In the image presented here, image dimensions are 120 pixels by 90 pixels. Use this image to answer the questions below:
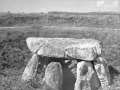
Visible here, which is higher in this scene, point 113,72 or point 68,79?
point 113,72

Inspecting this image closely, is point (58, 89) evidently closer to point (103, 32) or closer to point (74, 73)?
point (74, 73)

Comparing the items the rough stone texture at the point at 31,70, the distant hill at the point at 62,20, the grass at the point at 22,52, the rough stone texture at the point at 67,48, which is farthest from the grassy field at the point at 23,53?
the distant hill at the point at 62,20

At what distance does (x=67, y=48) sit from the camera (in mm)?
7184

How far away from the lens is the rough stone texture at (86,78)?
6953 mm

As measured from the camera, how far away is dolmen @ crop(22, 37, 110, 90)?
6.96 m

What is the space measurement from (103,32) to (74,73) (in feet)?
23.8

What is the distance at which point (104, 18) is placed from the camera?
2019 cm

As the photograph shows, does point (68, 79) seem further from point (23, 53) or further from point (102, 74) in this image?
point (23, 53)

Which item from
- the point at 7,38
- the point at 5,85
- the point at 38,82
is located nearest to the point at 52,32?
the point at 7,38

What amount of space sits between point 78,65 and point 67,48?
970 millimetres

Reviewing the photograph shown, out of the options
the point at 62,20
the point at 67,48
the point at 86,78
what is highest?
the point at 62,20

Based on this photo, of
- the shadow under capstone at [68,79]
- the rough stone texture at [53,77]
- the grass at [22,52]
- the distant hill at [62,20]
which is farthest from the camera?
the distant hill at [62,20]

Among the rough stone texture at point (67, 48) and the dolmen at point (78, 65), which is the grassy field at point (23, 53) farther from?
the rough stone texture at point (67, 48)

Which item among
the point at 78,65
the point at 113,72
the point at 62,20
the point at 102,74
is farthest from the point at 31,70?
the point at 62,20
